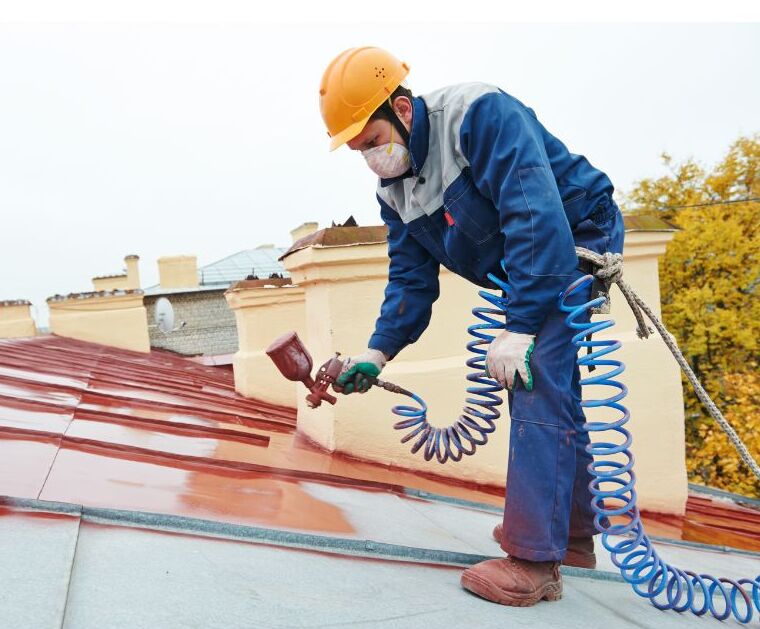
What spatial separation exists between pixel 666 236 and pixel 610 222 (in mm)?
2021

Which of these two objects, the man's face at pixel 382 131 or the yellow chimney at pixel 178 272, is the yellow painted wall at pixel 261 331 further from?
the yellow chimney at pixel 178 272

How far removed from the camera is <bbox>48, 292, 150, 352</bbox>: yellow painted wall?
9227 mm

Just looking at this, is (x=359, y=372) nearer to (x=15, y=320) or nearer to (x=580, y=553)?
(x=580, y=553)

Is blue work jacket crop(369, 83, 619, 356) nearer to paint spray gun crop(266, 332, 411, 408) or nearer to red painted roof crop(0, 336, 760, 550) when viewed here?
paint spray gun crop(266, 332, 411, 408)

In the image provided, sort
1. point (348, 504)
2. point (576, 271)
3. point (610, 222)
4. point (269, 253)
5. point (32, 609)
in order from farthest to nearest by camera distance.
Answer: point (269, 253)
point (348, 504)
point (610, 222)
point (576, 271)
point (32, 609)

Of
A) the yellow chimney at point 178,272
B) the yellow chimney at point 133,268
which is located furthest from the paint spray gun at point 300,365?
the yellow chimney at point 178,272

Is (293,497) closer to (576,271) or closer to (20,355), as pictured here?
(576,271)

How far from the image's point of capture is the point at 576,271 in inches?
71.6

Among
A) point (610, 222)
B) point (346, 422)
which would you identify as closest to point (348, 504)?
point (346, 422)

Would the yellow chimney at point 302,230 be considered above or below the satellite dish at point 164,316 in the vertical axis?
above

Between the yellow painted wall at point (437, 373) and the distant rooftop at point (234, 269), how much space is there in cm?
1567

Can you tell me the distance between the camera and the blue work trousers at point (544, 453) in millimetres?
1712

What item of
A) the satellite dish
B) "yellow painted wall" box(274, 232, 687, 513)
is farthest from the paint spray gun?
the satellite dish

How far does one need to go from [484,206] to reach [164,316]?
1679cm
